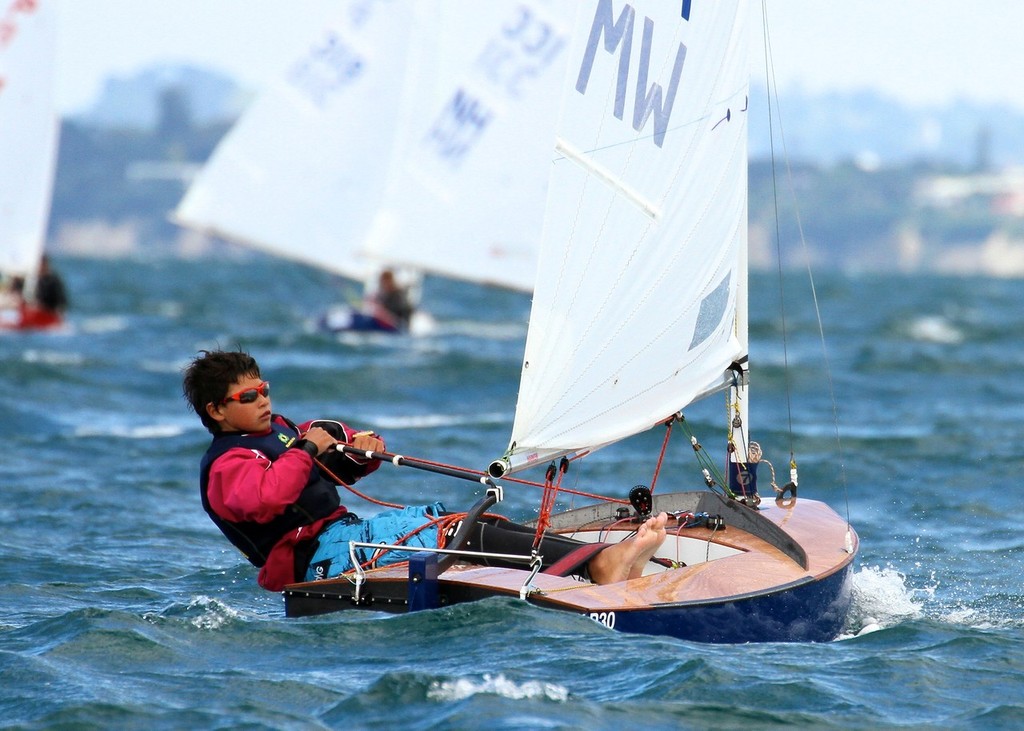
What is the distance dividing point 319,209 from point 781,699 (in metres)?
15.2

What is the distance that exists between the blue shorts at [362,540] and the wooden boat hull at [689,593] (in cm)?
12

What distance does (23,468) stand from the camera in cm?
909

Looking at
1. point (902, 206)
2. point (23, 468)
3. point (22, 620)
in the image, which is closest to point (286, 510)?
point (22, 620)

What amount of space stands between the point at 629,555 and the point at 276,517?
1093 millimetres

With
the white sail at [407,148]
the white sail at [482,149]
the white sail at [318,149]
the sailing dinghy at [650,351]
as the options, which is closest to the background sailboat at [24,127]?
the white sail at [318,149]

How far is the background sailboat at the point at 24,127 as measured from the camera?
19469 millimetres

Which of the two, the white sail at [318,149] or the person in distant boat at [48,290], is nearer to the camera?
the white sail at [318,149]

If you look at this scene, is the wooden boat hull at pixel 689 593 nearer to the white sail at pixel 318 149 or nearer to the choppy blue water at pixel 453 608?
the choppy blue water at pixel 453 608

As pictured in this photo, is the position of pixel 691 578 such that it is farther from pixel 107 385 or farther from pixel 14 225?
pixel 14 225

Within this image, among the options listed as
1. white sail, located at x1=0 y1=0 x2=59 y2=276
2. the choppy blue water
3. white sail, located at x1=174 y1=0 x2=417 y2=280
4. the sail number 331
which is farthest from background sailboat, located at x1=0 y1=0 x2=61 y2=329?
the sail number 331

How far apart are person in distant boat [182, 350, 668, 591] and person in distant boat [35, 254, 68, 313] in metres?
15.3

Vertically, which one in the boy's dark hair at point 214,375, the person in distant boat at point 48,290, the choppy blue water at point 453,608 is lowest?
the choppy blue water at point 453,608

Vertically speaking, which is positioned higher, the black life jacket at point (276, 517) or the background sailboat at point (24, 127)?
the background sailboat at point (24, 127)

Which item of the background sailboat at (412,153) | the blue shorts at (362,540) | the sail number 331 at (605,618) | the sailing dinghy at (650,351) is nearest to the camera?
the sail number 331 at (605,618)
